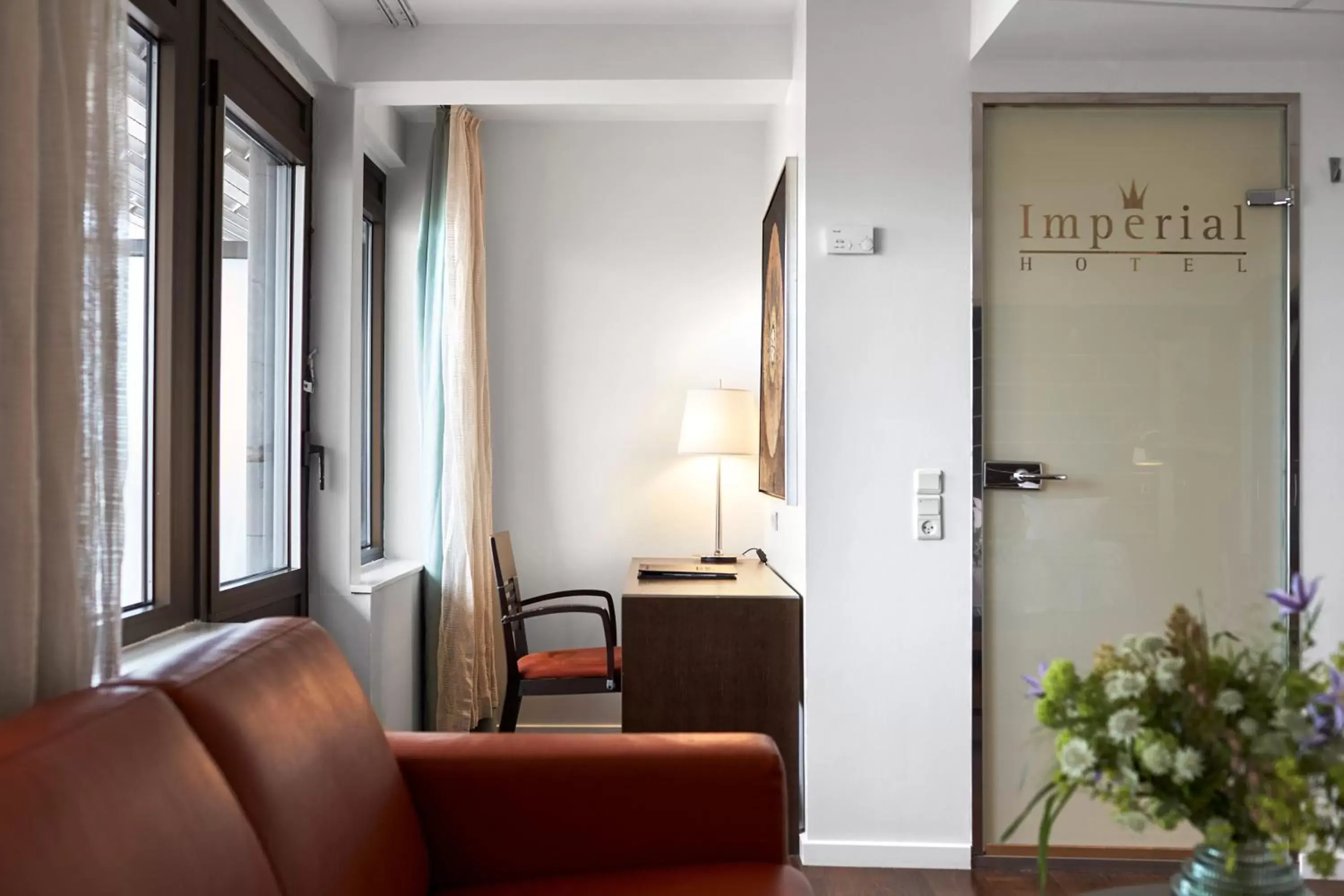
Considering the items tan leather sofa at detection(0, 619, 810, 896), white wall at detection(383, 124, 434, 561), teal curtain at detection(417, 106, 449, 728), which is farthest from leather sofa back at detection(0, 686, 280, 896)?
white wall at detection(383, 124, 434, 561)

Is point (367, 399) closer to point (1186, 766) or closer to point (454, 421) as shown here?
point (454, 421)

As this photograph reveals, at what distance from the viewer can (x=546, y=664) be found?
3.80 m

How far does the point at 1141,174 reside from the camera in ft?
10.4

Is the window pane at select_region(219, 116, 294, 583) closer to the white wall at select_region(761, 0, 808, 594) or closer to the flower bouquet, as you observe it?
the white wall at select_region(761, 0, 808, 594)

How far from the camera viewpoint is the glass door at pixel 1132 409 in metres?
3.15

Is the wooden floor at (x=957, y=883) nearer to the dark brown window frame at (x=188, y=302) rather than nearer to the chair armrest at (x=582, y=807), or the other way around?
the chair armrest at (x=582, y=807)

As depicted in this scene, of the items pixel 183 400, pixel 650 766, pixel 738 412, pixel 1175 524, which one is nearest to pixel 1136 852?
pixel 1175 524

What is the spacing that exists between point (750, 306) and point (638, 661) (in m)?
2.02

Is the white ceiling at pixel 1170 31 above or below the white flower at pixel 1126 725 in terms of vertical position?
above

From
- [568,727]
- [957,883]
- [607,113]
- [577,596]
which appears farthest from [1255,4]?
[568,727]

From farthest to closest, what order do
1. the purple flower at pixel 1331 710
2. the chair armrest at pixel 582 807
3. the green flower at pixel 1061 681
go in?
the chair armrest at pixel 582 807 < the green flower at pixel 1061 681 < the purple flower at pixel 1331 710

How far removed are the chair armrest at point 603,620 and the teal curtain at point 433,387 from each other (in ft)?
1.60

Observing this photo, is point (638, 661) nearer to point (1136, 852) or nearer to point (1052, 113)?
point (1136, 852)

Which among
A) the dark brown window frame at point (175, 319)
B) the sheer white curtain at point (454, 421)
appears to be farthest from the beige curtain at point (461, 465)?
the dark brown window frame at point (175, 319)
